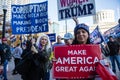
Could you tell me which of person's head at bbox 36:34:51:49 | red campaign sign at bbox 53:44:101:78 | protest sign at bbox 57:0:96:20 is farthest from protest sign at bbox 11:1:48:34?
red campaign sign at bbox 53:44:101:78

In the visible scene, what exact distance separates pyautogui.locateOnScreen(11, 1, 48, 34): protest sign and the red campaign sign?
6.47 metres

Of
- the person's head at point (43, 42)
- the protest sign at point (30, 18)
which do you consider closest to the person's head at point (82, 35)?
the person's head at point (43, 42)

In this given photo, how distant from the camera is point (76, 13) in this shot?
29.6 feet

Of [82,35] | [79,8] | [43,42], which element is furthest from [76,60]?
[79,8]

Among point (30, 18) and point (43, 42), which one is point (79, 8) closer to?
point (43, 42)

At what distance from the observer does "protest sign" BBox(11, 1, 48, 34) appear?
38.0ft

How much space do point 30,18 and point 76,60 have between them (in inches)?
276

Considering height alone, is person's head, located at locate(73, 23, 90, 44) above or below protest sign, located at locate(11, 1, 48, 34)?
below

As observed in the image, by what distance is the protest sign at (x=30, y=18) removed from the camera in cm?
1158

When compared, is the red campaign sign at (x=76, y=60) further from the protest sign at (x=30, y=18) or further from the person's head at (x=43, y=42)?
the protest sign at (x=30, y=18)

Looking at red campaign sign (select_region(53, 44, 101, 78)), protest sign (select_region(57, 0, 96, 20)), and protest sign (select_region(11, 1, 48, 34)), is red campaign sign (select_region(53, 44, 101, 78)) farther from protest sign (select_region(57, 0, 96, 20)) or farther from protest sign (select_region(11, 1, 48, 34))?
protest sign (select_region(11, 1, 48, 34))

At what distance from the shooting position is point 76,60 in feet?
15.8

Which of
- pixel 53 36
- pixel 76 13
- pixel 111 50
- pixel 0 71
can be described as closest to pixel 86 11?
pixel 76 13

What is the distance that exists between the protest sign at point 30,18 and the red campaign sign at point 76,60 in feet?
21.2
